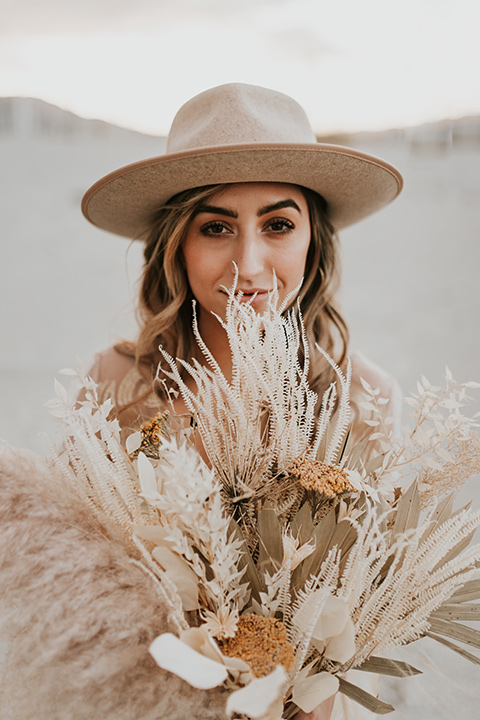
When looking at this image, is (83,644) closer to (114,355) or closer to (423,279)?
(114,355)

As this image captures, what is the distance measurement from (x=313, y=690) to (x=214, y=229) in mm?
858

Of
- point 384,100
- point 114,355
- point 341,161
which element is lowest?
point 114,355

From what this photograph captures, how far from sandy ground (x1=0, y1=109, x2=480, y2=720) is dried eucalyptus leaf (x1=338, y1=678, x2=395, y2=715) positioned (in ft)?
9.93

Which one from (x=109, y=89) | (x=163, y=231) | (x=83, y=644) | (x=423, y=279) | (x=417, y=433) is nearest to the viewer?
(x=83, y=644)

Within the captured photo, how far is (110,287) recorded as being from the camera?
154 inches

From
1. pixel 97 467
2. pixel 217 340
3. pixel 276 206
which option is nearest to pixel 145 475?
pixel 97 467

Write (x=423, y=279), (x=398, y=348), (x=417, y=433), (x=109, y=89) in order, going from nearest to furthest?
(x=417, y=433) < (x=109, y=89) < (x=398, y=348) < (x=423, y=279)

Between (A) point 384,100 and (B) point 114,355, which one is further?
(A) point 384,100

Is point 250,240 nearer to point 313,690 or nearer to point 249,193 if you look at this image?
point 249,193

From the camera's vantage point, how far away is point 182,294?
4.16ft

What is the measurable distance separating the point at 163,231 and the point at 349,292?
10.0 feet

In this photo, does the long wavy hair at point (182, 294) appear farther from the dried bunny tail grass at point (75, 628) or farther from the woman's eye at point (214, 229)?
the dried bunny tail grass at point (75, 628)

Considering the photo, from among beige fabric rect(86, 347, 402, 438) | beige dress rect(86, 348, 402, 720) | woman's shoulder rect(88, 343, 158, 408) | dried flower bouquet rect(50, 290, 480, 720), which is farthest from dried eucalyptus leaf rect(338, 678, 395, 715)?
woman's shoulder rect(88, 343, 158, 408)

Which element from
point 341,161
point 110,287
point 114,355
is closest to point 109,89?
point 110,287
